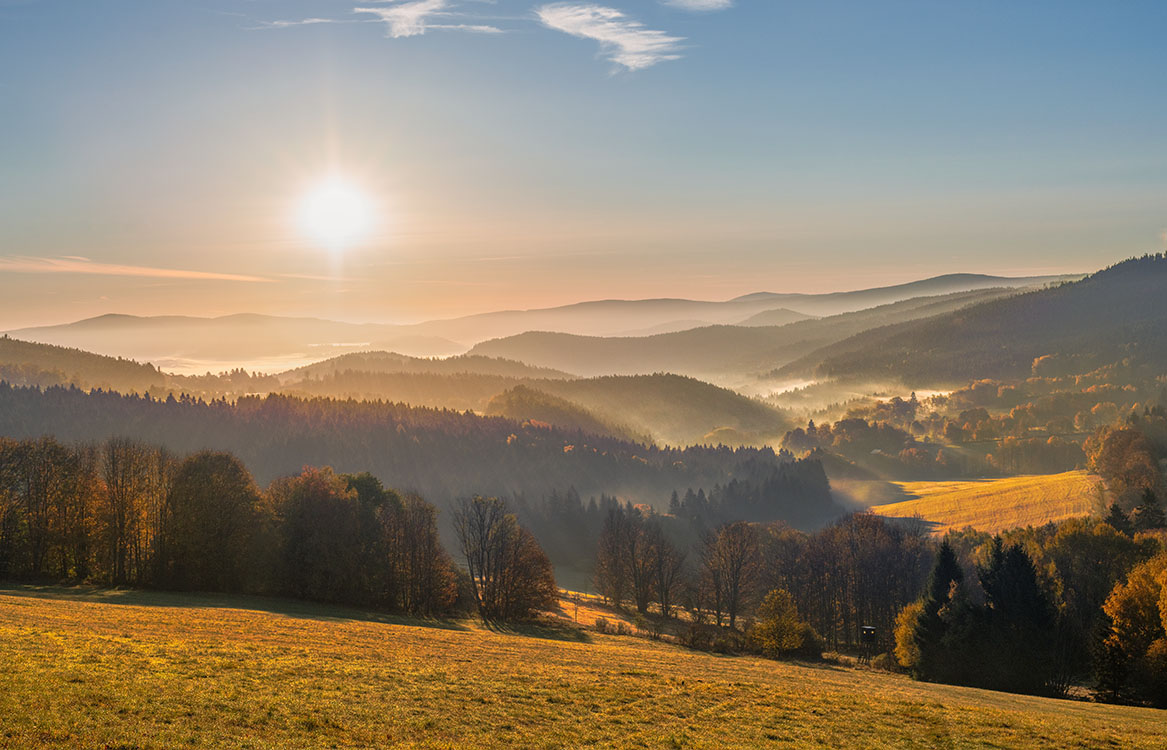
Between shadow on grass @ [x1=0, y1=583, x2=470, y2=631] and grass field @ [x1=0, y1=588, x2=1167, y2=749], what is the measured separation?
1003 cm

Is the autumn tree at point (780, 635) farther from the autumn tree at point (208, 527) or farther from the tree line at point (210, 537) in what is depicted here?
the autumn tree at point (208, 527)

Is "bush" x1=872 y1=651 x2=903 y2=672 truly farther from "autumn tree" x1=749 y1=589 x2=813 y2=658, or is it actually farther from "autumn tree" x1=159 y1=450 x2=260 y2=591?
"autumn tree" x1=159 y1=450 x2=260 y2=591

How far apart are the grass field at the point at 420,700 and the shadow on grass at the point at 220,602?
32.9 feet

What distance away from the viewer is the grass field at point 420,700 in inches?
822

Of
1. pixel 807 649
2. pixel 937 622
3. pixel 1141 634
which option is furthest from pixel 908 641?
pixel 1141 634

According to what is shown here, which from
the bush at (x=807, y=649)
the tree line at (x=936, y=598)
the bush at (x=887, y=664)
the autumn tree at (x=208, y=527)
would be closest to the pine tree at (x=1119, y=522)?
the tree line at (x=936, y=598)

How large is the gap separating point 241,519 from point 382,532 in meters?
14.5

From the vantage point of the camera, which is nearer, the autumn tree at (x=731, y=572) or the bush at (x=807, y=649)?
the bush at (x=807, y=649)

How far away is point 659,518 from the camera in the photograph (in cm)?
17950

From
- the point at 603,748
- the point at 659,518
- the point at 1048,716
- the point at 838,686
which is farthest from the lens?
the point at 659,518

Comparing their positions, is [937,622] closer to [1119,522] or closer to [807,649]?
[807,649]

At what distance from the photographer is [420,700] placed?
26.4 meters

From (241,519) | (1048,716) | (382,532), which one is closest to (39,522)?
(241,519)

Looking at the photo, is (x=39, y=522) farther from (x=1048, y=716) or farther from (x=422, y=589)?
(x=1048, y=716)
